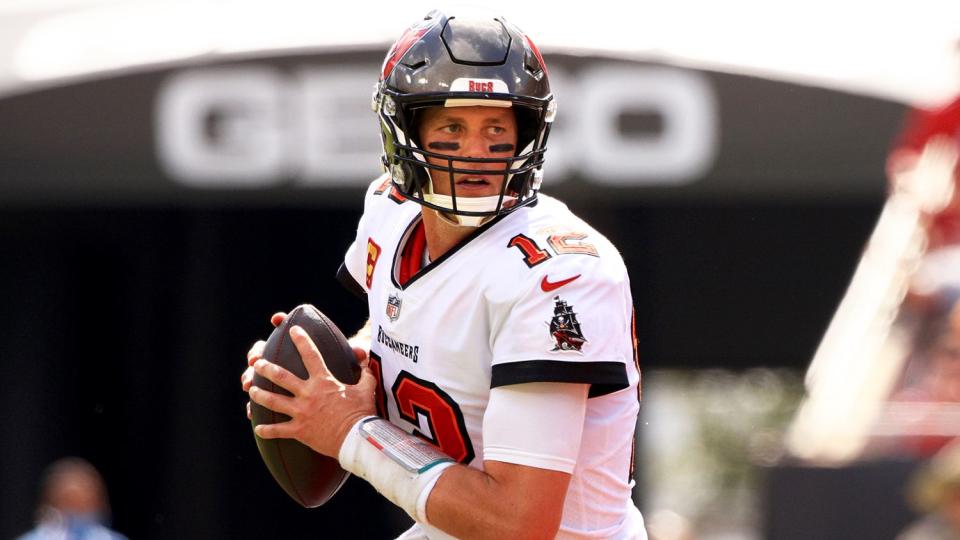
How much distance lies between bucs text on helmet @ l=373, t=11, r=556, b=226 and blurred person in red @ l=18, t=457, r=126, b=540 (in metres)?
5.62

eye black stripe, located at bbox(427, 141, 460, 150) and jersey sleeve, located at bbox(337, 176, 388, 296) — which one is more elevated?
eye black stripe, located at bbox(427, 141, 460, 150)

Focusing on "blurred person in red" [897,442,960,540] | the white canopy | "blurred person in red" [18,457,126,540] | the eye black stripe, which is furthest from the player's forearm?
the white canopy

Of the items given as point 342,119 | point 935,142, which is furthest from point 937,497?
point 342,119

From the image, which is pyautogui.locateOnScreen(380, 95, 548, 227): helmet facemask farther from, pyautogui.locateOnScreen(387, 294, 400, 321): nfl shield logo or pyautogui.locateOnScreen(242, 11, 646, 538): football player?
pyautogui.locateOnScreen(387, 294, 400, 321): nfl shield logo

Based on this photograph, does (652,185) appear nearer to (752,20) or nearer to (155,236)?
Result: (752,20)

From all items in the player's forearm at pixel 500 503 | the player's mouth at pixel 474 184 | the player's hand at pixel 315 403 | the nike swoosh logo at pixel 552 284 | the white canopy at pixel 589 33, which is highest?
the player's mouth at pixel 474 184

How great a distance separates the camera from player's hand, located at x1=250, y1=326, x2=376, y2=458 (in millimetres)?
3354

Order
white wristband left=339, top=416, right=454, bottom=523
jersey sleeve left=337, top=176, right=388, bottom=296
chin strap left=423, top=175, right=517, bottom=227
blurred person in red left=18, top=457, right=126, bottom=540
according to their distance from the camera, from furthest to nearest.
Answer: blurred person in red left=18, top=457, right=126, bottom=540 → jersey sleeve left=337, top=176, right=388, bottom=296 → chin strap left=423, top=175, right=517, bottom=227 → white wristband left=339, top=416, right=454, bottom=523

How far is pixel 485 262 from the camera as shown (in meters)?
3.30

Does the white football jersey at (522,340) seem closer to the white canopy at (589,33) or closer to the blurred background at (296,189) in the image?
the blurred background at (296,189)

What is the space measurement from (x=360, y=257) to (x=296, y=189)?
562cm

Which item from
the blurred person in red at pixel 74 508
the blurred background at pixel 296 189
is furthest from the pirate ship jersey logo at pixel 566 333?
the blurred person in red at pixel 74 508

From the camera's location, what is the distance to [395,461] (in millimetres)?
3229

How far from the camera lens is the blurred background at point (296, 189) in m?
9.29
